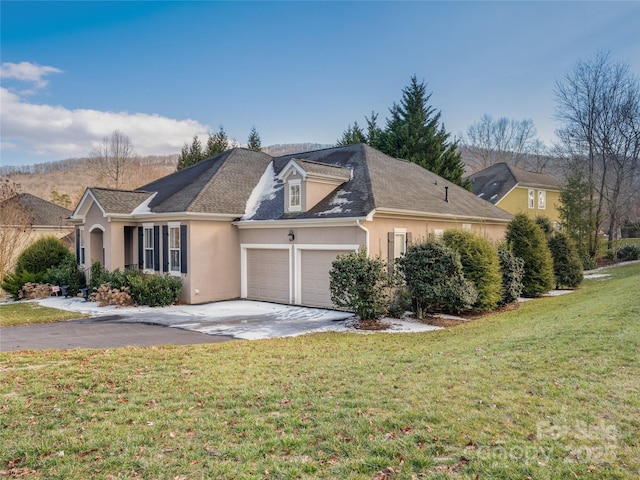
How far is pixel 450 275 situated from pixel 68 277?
16720mm

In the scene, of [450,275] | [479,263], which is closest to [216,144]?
[479,263]

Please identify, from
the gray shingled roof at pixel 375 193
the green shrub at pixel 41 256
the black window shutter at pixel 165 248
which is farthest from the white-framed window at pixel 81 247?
the gray shingled roof at pixel 375 193

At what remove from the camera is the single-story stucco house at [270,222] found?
48.6ft

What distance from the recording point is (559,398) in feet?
16.8

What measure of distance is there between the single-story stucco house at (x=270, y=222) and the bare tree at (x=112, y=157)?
91.9 feet

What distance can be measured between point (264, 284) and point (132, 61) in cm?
1566

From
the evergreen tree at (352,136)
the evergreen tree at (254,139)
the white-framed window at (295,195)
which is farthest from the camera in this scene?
the evergreen tree at (254,139)

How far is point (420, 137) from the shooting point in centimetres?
3048

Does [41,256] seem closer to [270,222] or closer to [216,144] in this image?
[270,222]

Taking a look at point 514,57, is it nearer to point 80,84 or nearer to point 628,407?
point 628,407

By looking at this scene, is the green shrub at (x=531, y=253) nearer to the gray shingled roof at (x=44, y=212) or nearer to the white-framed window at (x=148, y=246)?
the white-framed window at (x=148, y=246)

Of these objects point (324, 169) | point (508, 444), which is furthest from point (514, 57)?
point (508, 444)

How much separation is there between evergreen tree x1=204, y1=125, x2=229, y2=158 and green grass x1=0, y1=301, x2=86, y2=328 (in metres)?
25.5

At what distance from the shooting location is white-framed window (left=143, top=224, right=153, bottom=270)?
17.9m
